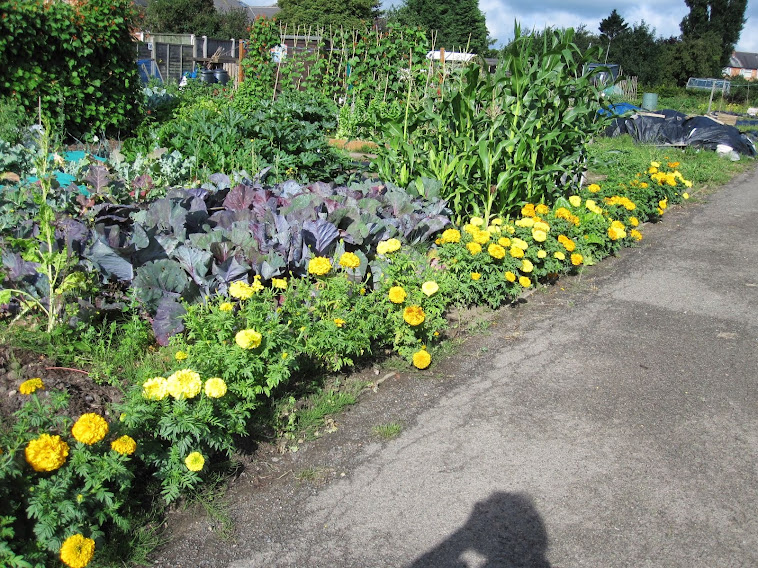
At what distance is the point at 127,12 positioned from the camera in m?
8.63

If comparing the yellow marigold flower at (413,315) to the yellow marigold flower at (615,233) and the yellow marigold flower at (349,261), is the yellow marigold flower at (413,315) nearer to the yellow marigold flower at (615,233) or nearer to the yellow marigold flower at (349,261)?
the yellow marigold flower at (349,261)

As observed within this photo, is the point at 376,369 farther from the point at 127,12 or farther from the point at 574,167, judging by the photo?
the point at 127,12

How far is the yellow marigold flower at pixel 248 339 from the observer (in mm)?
2695

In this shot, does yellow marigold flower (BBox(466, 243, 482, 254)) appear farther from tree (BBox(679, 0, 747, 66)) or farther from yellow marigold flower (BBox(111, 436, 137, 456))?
tree (BBox(679, 0, 747, 66))

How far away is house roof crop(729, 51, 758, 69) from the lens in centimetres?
8856

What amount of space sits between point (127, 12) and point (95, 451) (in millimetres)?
8045

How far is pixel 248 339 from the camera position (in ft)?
8.87

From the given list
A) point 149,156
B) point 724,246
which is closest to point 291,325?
point 149,156

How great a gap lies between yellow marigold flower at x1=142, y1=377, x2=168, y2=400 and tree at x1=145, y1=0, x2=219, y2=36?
41.9 meters

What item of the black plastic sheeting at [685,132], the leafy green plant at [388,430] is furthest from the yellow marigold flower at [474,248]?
the black plastic sheeting at [685,132]

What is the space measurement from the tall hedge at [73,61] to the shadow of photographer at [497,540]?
6347 mm

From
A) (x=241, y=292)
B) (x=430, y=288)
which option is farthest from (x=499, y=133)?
(x=241, y=292)

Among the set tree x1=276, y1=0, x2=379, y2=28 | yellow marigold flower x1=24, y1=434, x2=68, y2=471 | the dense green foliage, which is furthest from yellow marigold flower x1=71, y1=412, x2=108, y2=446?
the dense green foliage

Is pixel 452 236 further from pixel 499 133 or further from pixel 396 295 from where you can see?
pixel 499 133
